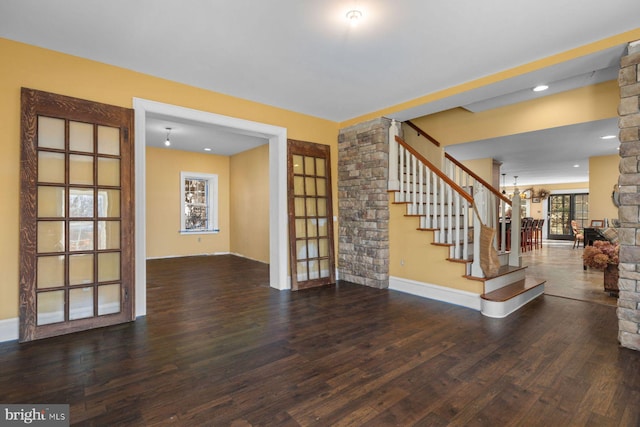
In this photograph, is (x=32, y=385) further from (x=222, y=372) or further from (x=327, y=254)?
(x=327, y=254)

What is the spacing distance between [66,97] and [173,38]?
1274 mm

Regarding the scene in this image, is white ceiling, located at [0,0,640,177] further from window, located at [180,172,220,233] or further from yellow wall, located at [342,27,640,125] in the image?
window, located at [180,172,220,233]

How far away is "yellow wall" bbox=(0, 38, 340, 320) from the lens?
278 centimetres

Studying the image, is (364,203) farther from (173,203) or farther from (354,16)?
(173,203)

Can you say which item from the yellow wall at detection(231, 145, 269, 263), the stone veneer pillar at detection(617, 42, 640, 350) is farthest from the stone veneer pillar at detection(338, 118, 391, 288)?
the stone veneer pillar at detection(617, 42, 640, 350)

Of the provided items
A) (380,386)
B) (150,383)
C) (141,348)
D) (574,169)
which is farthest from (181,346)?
(574,169)

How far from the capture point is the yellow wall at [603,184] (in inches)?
277

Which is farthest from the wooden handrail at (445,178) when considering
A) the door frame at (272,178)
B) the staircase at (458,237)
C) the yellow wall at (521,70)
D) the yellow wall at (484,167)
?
the yellow wall at (484,167)

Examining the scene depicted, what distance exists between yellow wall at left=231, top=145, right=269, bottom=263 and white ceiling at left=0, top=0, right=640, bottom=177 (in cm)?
336

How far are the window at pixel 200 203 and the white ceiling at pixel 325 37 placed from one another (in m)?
4.86

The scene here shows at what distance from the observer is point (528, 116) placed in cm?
470

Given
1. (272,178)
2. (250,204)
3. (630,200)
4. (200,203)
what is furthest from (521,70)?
(200,203)

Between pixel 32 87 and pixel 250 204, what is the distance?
491 centimetres

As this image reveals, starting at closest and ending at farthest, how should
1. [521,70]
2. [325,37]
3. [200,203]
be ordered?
[325,37]
[521,70]
[200,203]
